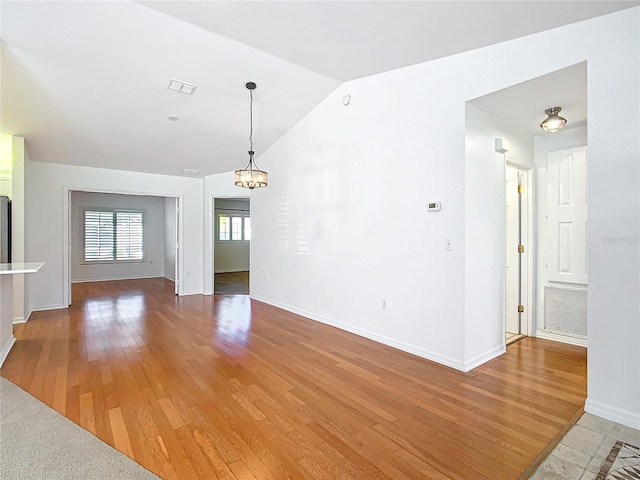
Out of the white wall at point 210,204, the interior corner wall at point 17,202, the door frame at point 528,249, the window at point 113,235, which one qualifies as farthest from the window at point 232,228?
the door frame at point 528,249

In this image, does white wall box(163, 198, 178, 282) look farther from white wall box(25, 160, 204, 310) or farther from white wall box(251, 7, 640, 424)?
white wall box(251, 7, 640, 424)

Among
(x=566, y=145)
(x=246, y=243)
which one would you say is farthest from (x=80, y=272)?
(x=566, y=145)

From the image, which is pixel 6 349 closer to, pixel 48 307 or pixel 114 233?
pixel 48 307

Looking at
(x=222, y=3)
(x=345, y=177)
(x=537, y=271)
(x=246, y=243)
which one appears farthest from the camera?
(x=246, y=243)

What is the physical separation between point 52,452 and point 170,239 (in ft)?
25.9

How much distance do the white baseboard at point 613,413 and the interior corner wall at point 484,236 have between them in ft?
3.08

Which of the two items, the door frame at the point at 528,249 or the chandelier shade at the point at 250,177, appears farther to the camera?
the door frame at the point at 528,249

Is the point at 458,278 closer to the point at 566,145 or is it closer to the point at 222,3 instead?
the point at 566,145

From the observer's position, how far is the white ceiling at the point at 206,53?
2.51 metres

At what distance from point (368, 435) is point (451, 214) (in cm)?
209

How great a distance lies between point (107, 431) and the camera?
211 centimetres

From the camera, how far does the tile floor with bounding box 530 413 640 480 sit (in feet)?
5.76

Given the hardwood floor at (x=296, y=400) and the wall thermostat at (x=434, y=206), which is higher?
the wall thermostat at (x=434, y=206)

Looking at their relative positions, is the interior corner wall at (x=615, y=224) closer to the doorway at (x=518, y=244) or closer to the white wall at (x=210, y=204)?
the doorway at (x=518, y=244)
